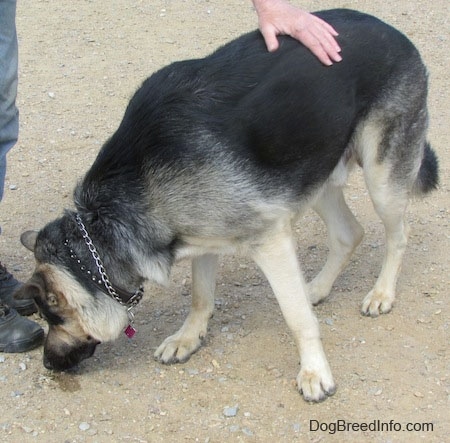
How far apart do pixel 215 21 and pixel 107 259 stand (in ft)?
19.8

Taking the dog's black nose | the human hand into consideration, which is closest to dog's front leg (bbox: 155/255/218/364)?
the dog's black nose

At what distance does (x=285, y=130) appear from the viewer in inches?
153

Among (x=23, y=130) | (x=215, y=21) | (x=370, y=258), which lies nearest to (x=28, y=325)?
(x=370, y=258)

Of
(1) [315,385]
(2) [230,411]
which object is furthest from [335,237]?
(2) [230,411]

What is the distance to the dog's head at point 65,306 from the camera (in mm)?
3811

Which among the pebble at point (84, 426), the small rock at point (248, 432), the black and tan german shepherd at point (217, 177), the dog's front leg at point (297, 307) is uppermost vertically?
the black and tan german shepherd at point (217, 177)

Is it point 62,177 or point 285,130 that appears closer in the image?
point 285,130

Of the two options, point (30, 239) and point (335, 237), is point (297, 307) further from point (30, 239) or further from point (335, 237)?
point (30, 239)

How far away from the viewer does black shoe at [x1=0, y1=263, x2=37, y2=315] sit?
4.76 metres

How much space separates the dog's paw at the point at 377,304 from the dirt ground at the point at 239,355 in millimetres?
61

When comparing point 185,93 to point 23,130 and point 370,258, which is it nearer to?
point 370,258

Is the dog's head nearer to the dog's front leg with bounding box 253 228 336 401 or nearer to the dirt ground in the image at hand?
the dirt ground

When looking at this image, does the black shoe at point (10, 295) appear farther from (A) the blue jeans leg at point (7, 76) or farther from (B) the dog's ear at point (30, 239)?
(B) the dog's ear at point (30, 239)

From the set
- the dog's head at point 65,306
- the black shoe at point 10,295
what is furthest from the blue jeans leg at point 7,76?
the dog's head at point 65,306
